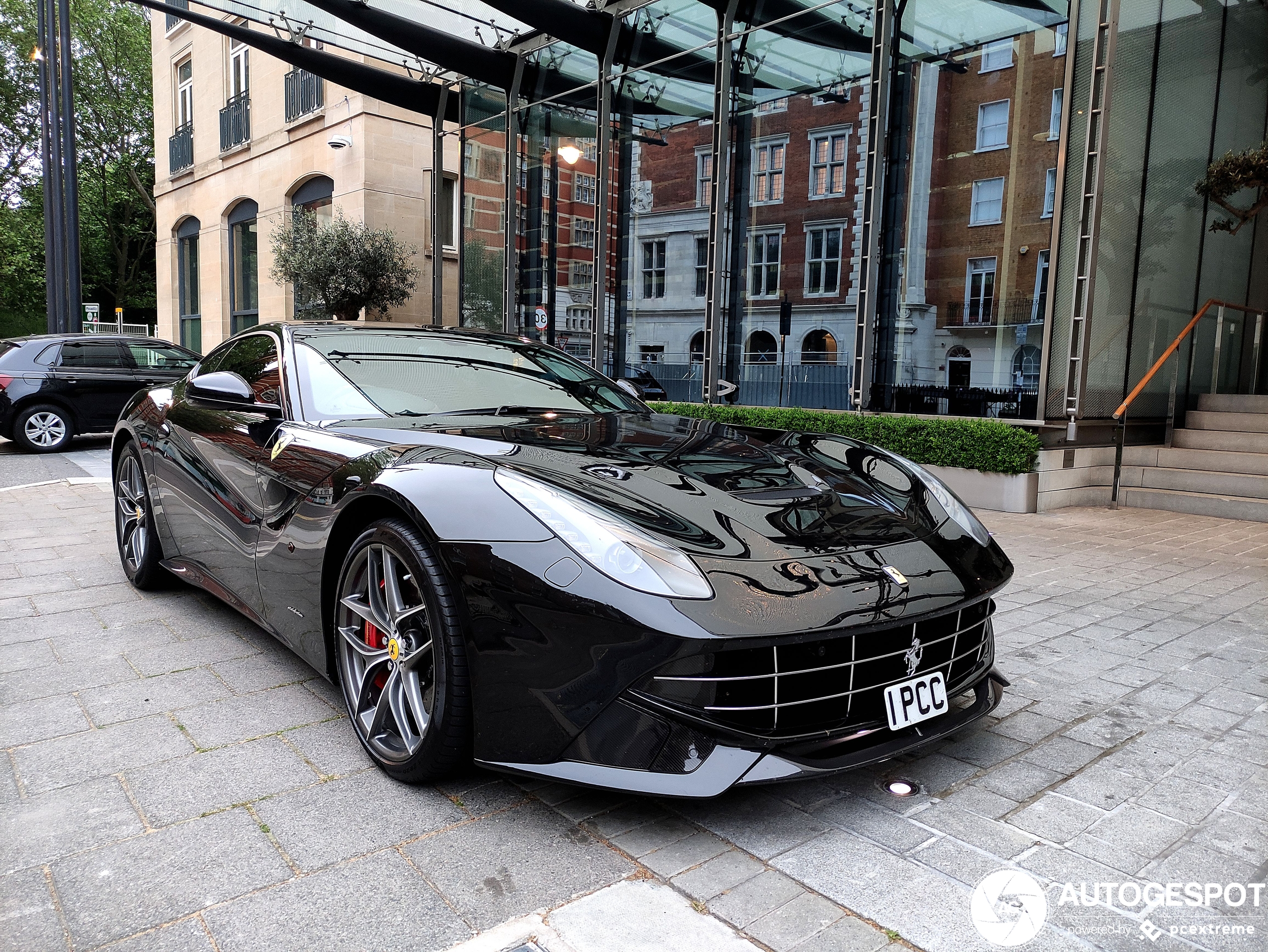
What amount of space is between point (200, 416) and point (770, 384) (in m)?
8.05

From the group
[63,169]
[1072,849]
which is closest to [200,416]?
[1072,849]

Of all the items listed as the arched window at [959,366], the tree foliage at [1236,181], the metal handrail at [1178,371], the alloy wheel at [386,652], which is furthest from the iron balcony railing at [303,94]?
the alloy wheel at [386,652]

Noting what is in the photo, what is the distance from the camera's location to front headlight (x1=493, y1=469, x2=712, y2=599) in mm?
1964

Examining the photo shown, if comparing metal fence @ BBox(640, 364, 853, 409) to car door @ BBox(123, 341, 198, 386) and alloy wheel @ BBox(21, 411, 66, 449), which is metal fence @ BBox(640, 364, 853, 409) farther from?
alloy wheel @ BBox(21, 411, 66, 449)

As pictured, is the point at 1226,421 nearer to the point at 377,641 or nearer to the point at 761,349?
the point at 761,349

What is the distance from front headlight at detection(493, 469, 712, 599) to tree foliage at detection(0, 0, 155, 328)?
3759cm

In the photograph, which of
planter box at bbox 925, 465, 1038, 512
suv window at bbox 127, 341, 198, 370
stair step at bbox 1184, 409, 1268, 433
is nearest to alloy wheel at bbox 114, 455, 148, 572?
planter box at bbox 925, 465, 1038, 512

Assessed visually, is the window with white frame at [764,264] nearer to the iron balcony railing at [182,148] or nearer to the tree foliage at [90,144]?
the iron balcony railing at [182,148]

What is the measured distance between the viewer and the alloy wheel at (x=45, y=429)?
10.8 m

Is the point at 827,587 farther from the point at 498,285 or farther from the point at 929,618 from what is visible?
the point at 498,285

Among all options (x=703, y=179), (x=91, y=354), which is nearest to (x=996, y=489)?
(x=703, y=179)

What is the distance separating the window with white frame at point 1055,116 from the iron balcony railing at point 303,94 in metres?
14.9

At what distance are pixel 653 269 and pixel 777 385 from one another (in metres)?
2.99

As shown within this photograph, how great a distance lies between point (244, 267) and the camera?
22125mm
